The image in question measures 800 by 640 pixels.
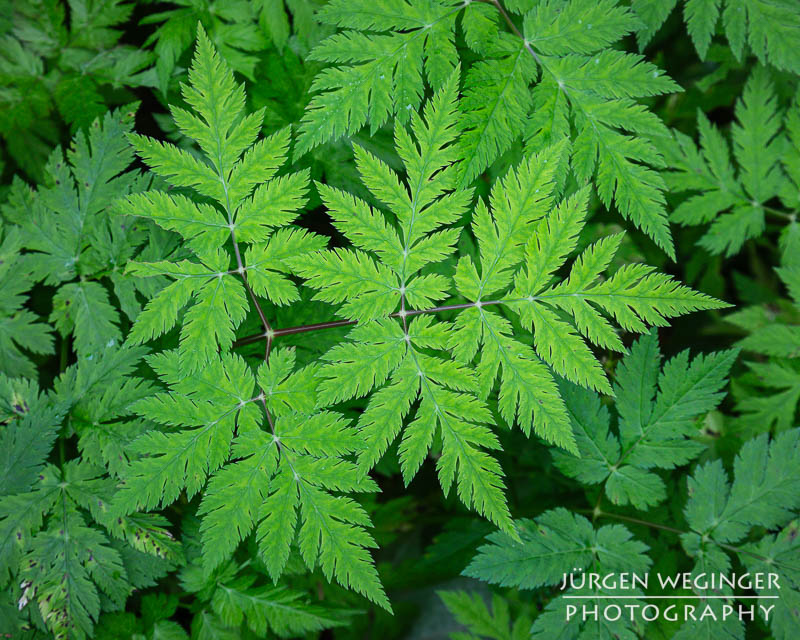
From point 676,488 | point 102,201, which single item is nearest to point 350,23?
point 102,201

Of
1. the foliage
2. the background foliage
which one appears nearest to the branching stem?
the background foliage

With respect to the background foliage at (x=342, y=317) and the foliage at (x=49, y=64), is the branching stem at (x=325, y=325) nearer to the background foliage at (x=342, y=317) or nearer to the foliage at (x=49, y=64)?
the background foliage at (x=342, y=317)

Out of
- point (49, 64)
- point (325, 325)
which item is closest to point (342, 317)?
point (325, 325)

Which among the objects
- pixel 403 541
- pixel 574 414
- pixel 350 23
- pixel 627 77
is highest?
pixel 350 23

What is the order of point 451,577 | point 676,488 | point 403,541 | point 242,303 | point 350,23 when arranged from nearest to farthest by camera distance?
point 242,303
point 350,23
point 676,488
point 451,577
point 403,541

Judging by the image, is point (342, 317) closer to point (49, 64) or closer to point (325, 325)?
point (325, 325)

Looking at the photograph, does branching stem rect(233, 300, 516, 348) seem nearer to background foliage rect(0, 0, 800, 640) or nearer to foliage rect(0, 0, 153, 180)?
background foliage rect(0, 0, 800, 640)

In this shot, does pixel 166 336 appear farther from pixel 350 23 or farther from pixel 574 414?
pixel 574 414

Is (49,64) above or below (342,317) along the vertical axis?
above
